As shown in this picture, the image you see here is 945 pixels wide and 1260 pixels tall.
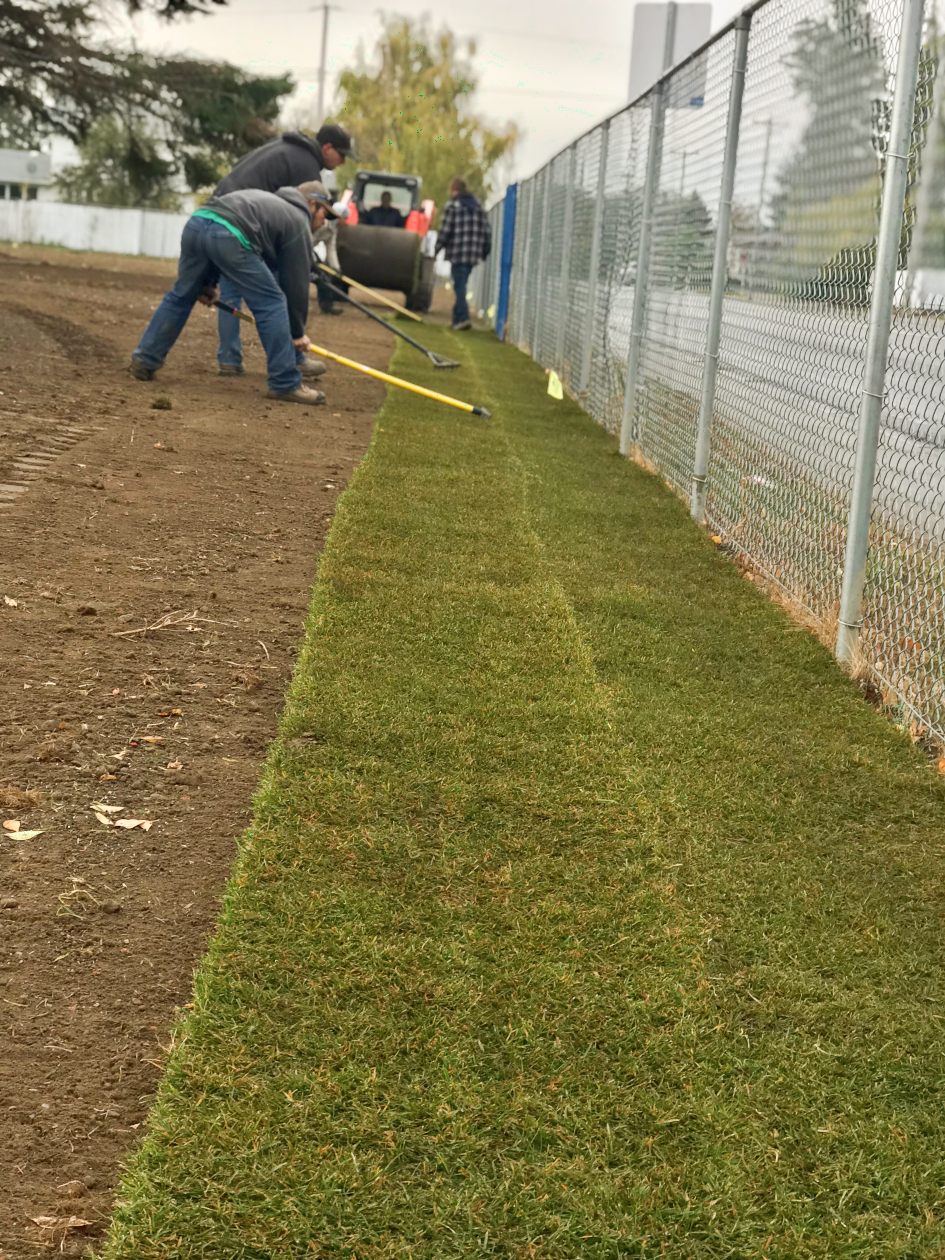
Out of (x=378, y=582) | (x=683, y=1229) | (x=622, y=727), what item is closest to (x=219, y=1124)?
(x=683, y=1229)

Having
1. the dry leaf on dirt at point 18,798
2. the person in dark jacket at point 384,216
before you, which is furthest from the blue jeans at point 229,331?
the person in dark jacket at point 384,216

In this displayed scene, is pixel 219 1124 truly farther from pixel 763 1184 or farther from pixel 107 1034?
pixel 763 1184

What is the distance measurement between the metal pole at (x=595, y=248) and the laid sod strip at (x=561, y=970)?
650 cm

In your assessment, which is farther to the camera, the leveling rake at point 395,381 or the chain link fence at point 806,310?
the leveling rake at point 395,381

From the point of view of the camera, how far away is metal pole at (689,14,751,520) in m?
6.21

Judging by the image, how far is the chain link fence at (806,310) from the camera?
416 centimetres

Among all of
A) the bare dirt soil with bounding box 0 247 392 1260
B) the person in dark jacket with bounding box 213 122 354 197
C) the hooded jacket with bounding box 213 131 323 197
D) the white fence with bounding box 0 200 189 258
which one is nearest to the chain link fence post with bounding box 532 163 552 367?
the person in dark jacket with bounding box 213 122 354 197

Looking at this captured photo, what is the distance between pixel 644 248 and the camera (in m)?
8.39

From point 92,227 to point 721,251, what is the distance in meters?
49.4

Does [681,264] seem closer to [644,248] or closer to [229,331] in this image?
[644,248]

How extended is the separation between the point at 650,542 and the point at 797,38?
2058 mm

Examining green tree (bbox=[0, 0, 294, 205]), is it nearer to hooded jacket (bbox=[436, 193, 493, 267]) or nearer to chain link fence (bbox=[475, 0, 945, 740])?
hooded jacket (bbox=[436, 193, 493, 267])

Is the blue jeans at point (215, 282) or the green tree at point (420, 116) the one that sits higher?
the green tree at point (420, 116)

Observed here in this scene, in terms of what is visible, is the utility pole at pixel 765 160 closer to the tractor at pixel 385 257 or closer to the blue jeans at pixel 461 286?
the blue jeans at pixel 461 286
